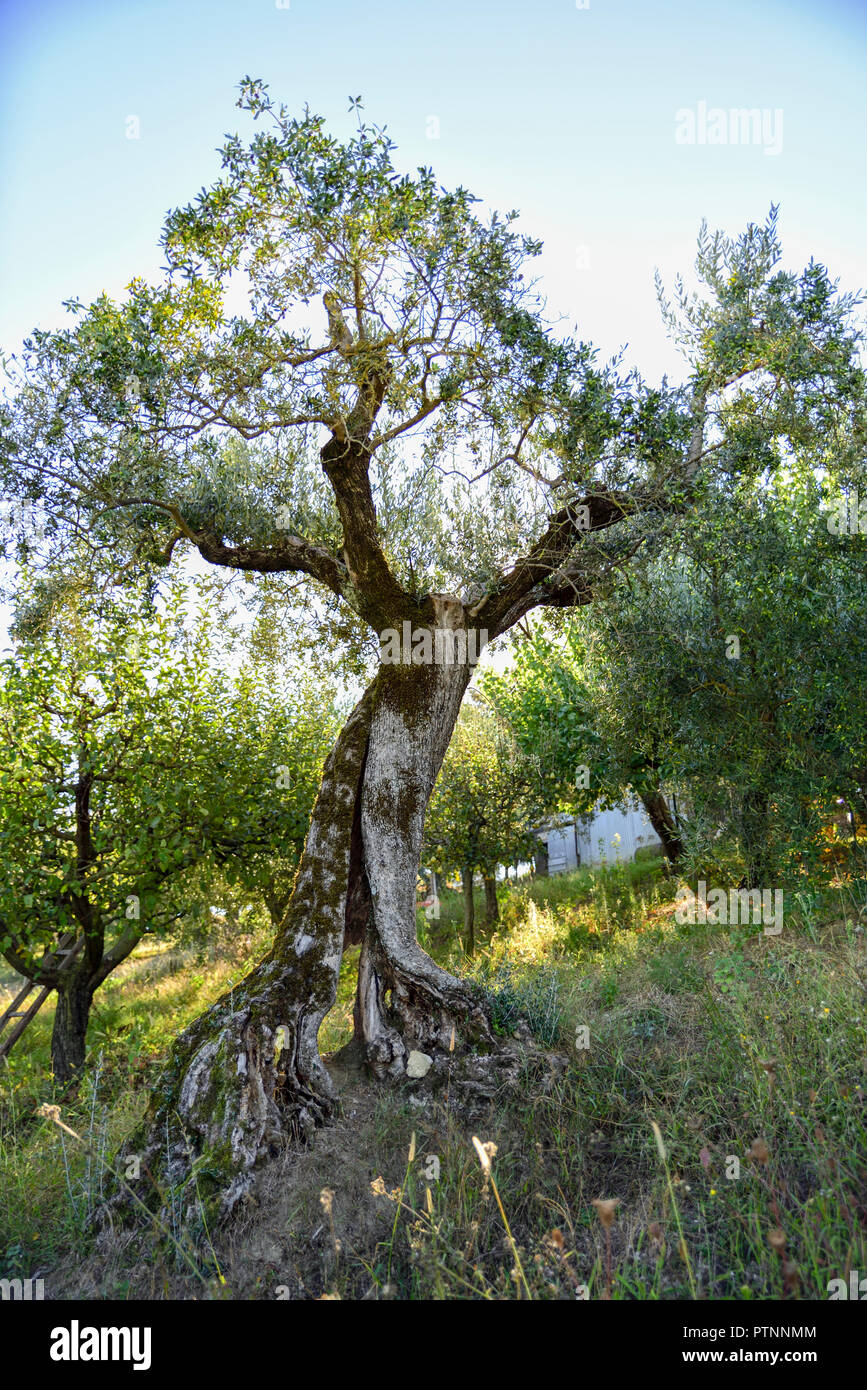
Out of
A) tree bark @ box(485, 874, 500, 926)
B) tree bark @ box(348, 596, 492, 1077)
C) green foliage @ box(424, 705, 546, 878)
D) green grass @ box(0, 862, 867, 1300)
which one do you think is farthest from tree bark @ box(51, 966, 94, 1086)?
tree bark @ box(485, 874, 500, 926)

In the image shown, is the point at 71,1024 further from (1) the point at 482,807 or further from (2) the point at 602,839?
(2) the point at 602,839

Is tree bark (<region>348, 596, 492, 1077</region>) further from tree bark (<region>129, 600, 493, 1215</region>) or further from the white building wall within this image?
the white building wall

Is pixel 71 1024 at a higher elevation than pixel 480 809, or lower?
lower

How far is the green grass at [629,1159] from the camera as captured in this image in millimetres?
3844

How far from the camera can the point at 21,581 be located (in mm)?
9484

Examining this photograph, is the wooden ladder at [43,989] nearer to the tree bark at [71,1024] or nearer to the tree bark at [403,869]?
the tree bark at [71,1024]

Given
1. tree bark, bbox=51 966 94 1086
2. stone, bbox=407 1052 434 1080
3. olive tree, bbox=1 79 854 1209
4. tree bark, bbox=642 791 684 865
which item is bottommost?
tree bark, bbox=51 966 94 1086

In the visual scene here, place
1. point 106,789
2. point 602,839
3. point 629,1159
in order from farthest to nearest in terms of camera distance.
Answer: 1. point 602,839
2. point 106,789
3. point 629,1159

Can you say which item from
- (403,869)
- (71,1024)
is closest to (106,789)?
(71,1024)

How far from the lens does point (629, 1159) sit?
5043 millimetres

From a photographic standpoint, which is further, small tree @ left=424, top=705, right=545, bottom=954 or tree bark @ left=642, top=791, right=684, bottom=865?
small tree @ left=424, top=705, right=545, bottom=954

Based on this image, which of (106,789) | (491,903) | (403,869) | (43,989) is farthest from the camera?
(491,903)

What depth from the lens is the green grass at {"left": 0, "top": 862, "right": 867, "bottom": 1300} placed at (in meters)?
3.84
